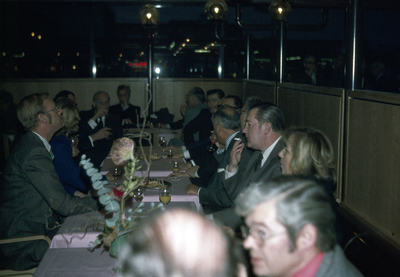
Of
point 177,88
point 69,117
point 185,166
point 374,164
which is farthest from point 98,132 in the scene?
point 177,88

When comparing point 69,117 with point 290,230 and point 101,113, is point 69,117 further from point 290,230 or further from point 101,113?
point 290,230

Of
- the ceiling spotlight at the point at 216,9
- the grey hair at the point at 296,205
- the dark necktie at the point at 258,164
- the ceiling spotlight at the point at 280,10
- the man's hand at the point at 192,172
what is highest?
the ceiling spotlight at the point at 216,9

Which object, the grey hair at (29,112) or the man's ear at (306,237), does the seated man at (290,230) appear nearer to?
the man's ear at (306,237)

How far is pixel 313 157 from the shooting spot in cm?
179

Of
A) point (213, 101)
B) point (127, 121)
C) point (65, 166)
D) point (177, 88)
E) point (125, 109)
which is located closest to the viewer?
point (65, 166)

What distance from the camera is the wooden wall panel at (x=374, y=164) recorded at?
177cm

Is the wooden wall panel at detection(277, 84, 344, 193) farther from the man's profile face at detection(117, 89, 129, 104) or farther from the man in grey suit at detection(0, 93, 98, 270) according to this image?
the man's profile face at detection(117, 89, 129, 104)

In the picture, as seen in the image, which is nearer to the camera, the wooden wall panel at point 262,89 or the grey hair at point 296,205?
the grey hair at point 296,205

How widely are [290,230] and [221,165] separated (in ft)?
7.33

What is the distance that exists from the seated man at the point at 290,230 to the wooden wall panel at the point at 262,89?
3.08 m

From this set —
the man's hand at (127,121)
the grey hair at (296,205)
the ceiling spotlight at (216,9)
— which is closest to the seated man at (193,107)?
the ceiling spotlight at (216,9)

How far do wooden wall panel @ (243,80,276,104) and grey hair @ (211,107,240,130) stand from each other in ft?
2.62

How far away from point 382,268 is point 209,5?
4090 millimetres

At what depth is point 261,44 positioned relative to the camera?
6.87 m
